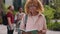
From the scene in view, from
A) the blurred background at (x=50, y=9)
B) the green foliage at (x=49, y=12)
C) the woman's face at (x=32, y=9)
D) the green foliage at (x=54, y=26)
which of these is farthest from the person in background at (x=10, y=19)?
the woman's face at (x=32, y=9)

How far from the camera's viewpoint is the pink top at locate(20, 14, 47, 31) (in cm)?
208

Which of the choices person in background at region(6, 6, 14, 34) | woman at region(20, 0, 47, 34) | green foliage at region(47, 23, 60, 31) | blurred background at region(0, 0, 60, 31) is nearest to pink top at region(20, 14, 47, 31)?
woman at region(20, 0, 47, 34)

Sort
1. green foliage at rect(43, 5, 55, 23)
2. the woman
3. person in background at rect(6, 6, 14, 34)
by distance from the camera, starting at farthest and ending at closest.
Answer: green foliage at rect(43, 5, 55, 23) → person in background at rect(6, 6, 14, 34) → the woman

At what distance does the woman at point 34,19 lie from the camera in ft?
6.84

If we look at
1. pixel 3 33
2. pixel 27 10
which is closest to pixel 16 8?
pixel 3 33

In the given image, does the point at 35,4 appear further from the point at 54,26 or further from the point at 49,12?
the point at 54,26

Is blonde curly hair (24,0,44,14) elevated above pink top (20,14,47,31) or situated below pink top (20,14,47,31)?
above

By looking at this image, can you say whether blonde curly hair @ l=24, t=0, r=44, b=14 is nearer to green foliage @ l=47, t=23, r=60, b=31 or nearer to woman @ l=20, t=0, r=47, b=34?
woman @ l=20, t=0, r=47, b=34

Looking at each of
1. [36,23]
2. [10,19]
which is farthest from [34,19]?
[10,19]

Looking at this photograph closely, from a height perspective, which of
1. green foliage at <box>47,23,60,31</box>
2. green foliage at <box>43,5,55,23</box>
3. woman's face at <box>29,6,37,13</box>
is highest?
woman's face at <box>29,6,37,13</box>

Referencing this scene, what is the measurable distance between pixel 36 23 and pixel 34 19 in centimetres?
5

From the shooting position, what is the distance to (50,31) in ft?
16.6

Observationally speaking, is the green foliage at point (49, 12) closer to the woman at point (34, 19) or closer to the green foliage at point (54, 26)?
the green foliage at point (54, 26)

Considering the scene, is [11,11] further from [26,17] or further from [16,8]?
[26,17]
